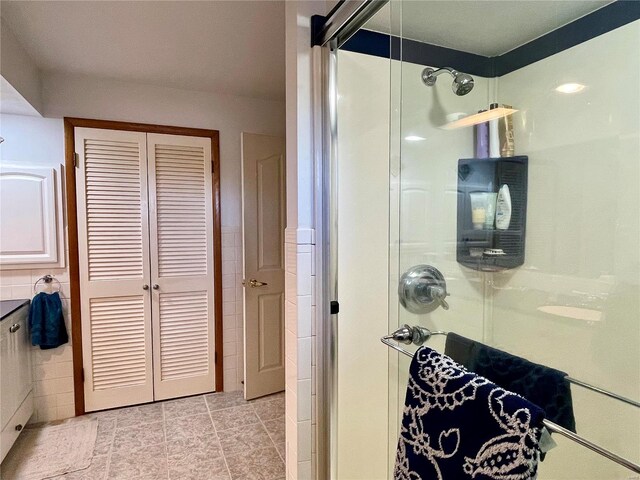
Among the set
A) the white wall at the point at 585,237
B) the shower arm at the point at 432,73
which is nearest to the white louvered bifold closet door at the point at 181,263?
the shower arm at the point at 432,73

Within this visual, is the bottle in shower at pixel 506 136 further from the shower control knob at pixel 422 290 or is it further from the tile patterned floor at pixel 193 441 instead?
the tile patterned floor at pixel 193 441

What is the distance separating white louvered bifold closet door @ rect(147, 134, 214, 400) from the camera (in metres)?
2.67

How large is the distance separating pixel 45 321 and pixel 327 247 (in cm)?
206

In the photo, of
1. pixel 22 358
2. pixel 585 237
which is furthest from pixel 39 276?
pixel 585 237

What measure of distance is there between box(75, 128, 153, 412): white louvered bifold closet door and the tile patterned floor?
24 cm

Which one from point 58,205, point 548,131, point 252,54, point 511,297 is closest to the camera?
point 548,131

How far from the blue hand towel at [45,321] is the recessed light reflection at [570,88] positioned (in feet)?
10.1

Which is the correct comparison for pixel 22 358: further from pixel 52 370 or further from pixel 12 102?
pixel 12 102

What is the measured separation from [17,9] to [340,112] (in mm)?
1616

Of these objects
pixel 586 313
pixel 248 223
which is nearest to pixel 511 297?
pixel 586 313

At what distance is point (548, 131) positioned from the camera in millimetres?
1491

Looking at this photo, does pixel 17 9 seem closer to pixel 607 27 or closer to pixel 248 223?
pixel 248 223

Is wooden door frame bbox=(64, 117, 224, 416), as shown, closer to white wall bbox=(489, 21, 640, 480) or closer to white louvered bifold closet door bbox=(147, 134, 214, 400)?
white louvered bifold closet door bbox=(147, 134, 214, 400)

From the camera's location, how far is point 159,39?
1.98 metres
